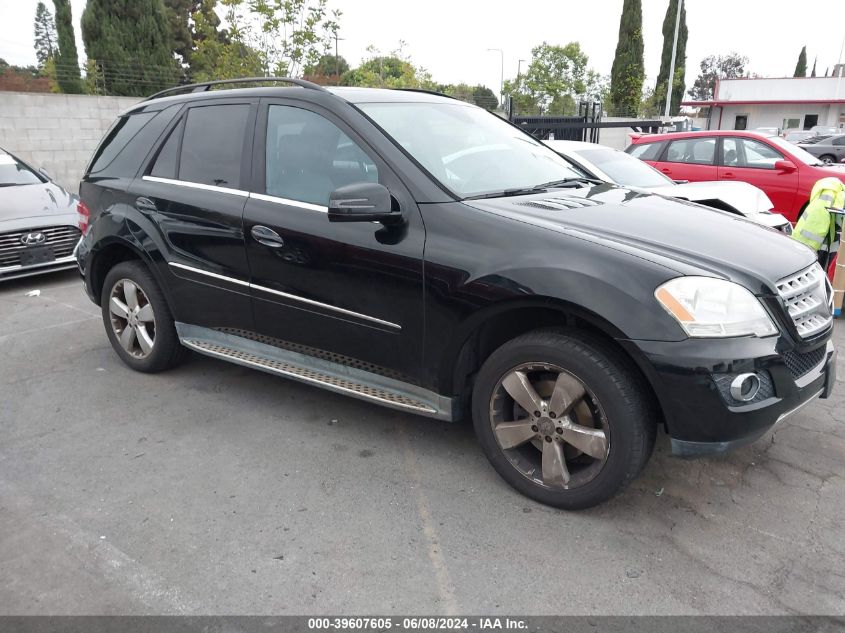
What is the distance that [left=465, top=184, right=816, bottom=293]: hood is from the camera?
8.88 ft

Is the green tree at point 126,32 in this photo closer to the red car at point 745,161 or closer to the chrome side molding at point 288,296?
the red car at point 745,161

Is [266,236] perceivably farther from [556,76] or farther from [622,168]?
[556,76]

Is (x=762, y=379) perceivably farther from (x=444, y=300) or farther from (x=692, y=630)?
(x=444, y=300)

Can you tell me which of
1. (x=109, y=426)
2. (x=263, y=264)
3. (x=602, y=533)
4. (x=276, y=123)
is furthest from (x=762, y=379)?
(x=109, y=426)

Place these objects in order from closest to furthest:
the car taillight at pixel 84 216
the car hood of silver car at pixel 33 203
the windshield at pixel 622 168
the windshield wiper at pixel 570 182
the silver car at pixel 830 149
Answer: the windshield wiper at pixel 570 182 → the car taillight at pixel 84 216 → the car hood of silver car at pixel 33 203 → the windshield at pixel 622 168 → the silver car at pixel 830 149

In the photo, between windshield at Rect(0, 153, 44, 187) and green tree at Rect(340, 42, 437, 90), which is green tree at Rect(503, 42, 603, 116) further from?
windshield at Rect(0, 153, 44, 187)

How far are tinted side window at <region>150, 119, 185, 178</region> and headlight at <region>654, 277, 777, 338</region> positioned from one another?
3.02m

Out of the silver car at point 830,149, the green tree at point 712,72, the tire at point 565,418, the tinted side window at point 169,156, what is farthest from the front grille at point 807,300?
the green tree at point 712,72

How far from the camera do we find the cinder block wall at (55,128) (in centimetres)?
1334

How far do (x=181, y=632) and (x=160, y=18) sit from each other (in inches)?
942

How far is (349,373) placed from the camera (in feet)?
11.4

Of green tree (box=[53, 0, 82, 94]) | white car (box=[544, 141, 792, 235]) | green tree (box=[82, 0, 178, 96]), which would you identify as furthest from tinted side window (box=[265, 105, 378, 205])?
green tree (box=[53, 0, 82, 94])

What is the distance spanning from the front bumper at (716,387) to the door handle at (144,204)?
300 centimetres

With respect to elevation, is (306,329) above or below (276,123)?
below
